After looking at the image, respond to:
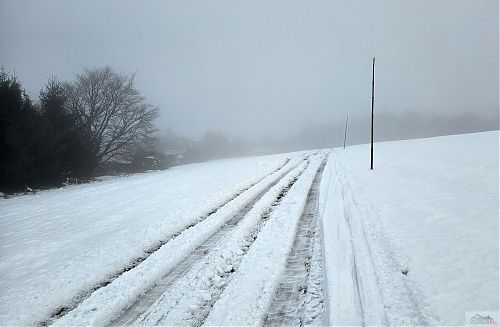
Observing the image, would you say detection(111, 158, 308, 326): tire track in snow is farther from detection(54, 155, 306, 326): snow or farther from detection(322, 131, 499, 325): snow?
detection(322, 131, 499, 325): snow

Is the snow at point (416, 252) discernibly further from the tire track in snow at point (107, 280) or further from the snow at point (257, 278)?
the tire track in snow at point (107, 280)

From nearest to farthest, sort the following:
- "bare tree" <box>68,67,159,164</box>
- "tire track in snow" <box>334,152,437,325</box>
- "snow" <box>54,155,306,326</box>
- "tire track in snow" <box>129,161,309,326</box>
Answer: "tire track in snow" <box>334,152,437,325</box> → "tire track in snow" <box>129,161,309,326</box> → "snow" <box>54,155,306,326</box> → "bare tree" <box>68,67,159,164</box>

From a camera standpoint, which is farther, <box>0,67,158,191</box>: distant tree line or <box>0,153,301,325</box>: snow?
<box>0,67,158,191</box>: distant tree line

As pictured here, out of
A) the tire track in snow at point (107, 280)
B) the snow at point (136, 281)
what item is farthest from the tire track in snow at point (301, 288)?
the tire track in snow at point (107, 280)

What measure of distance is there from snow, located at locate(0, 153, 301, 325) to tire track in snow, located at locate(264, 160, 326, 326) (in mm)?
3377

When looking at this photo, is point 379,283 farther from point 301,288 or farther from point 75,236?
point 75,236

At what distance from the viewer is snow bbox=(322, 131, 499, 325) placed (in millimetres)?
3996

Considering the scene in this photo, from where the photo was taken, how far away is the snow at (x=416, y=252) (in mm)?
3996

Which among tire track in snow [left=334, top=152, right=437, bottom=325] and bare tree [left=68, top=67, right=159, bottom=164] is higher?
bare tree [left=68, top=67, right=159, bottom=164]

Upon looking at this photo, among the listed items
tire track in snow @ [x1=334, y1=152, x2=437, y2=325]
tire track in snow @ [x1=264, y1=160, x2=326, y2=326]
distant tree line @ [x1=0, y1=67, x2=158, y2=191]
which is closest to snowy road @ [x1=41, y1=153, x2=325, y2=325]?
tire track in snow @ [x1=264, y1=160, x2=326, y2=326]

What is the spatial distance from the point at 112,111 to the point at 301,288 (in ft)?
109

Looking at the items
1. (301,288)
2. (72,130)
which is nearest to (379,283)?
(301,288)

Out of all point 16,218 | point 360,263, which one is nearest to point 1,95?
point 16,218

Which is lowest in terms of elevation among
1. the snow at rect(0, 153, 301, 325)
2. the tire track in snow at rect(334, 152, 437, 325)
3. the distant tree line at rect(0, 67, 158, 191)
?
the snow at rect(0, 153, 301, 325)
